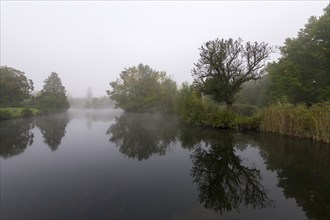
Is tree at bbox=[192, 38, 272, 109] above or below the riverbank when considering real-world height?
above

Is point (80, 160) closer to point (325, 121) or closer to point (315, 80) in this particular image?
point (325, 121)

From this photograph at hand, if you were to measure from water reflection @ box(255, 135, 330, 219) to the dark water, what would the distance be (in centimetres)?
3

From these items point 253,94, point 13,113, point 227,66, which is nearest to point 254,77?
point 227,66

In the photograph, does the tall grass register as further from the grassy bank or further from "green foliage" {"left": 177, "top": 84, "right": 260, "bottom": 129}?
the grassy bank

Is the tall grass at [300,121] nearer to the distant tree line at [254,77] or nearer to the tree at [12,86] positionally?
the distant tree line at [254,77]

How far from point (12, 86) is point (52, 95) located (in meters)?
13.9

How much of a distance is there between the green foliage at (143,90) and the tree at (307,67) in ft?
69.8

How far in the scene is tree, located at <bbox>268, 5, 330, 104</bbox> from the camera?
79.3 feet

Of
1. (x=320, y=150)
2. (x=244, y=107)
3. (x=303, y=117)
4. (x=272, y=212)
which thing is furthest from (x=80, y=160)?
(x=244, y=107)

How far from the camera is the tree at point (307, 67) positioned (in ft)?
79.3

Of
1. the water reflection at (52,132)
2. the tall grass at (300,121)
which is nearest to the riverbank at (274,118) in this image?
the tall grass at (300,121)

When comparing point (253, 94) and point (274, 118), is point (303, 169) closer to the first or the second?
point (274, 118)

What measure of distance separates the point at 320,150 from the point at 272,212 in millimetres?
8750

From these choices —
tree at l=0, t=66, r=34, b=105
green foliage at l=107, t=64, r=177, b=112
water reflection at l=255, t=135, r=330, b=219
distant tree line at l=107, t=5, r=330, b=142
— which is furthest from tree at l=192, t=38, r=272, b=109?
tree at l=0, t=66, r=34, b=105
